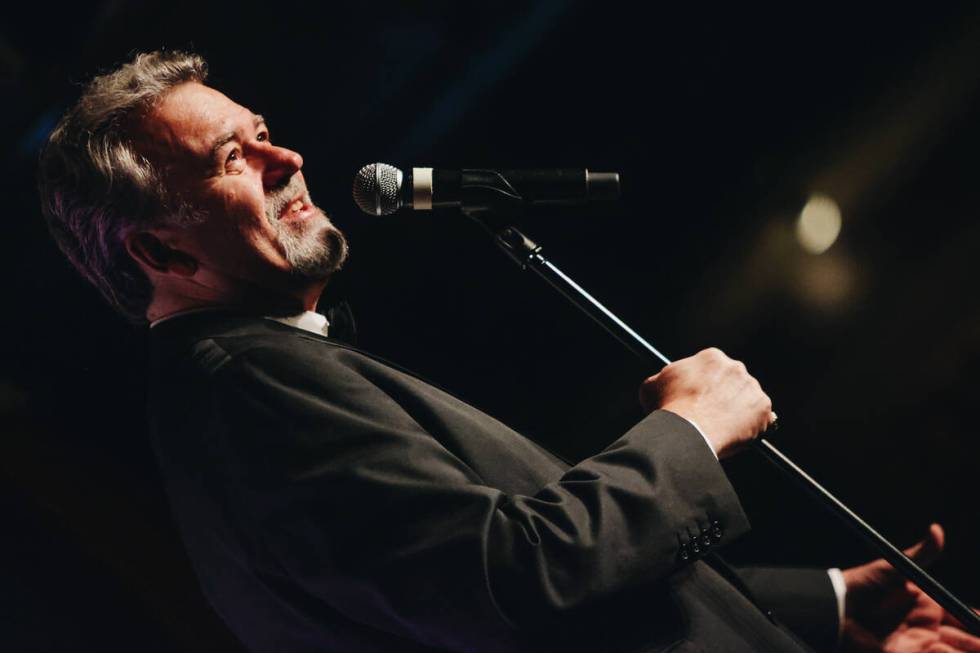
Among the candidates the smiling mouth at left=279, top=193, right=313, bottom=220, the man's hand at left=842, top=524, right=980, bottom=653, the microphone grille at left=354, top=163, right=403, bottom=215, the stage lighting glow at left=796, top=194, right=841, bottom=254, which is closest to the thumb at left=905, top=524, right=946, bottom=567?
the man's hand at left=842, top=524, right=980, bottom=653

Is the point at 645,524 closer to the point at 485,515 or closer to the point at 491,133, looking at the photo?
the point at 485,515

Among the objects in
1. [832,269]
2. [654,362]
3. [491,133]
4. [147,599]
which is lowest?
[147,599]

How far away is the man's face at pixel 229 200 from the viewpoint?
1411 mm

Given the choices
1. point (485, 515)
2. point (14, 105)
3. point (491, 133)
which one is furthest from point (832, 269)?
point (14, 105)

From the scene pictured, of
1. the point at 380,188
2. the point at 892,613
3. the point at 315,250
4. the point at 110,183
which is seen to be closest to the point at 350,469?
the point at 380,188

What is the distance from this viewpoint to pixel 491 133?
87.5 inches

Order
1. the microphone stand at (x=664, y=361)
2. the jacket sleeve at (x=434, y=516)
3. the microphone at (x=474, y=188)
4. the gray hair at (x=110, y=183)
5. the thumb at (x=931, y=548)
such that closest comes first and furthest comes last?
the jacket sleeve at (x=434, y=516), the microphone stand at (x=664, y=361), the microphone at (x=474, y=188), the gray hair at (x=110, y=183), the thumb at (x=931, y=548)

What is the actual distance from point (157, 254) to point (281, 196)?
0.29 m

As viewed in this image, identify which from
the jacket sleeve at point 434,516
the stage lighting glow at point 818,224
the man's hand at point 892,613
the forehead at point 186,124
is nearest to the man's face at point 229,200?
the forehead at point 186,124

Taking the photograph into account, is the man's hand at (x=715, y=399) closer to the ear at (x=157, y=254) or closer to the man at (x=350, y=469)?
the man at (x=350, y=469)

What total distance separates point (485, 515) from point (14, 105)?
1661 mm

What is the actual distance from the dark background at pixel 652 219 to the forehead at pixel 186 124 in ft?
1.63

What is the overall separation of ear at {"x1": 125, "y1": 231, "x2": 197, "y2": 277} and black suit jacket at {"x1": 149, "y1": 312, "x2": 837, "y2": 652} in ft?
0.90

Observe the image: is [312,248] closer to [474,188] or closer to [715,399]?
[474,188]
